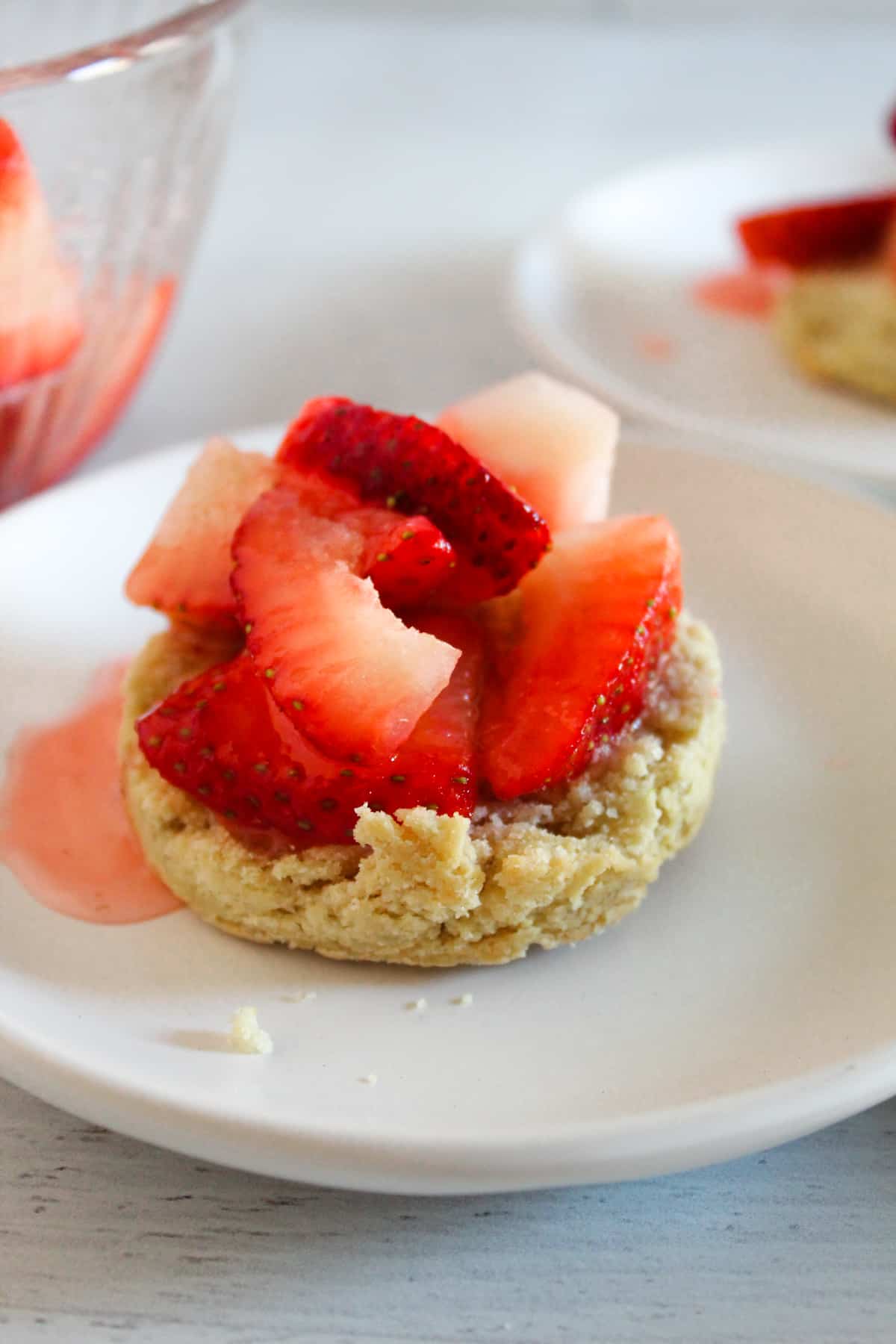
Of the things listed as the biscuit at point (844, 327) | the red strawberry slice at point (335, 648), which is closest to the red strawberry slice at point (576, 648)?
the red strawberry slice at point (335, 648)

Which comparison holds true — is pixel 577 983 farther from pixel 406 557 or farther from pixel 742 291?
pixel 742 291

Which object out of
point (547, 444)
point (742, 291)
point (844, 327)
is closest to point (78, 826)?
point (547, 444)

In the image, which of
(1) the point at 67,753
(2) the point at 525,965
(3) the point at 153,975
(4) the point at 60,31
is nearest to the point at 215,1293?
(3) the point at 153,975

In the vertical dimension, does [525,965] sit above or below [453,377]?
above

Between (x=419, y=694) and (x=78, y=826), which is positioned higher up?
(x=419, y=694)

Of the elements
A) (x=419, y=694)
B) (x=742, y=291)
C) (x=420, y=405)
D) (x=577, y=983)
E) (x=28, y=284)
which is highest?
(x=28, y=284)

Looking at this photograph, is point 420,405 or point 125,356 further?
point 420,405

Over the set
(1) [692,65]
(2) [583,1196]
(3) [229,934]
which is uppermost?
(3) [229,934]

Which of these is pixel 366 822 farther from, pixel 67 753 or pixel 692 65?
pixel 692 65
